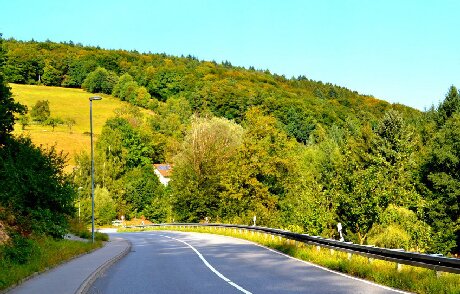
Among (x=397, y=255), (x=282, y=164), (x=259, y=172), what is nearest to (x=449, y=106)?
(x=282, y=164)

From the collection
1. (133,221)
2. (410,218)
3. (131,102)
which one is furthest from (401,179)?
(131,102)

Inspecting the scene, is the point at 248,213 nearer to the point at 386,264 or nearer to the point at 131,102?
the point at 386,264

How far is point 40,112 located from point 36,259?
120m

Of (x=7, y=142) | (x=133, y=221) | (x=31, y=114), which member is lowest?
(x=133, y=221)

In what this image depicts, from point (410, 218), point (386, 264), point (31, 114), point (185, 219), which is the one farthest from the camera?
point (31, 114)

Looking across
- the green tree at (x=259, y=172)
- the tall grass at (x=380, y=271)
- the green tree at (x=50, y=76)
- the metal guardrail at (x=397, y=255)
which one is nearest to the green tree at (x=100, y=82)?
the green tree at (x=50, y=76)

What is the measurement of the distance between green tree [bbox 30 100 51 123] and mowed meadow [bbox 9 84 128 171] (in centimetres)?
190

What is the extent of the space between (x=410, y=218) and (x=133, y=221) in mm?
66800

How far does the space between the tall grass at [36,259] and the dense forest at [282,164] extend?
10699 mm

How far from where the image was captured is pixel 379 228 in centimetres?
3659

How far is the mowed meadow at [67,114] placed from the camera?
381 ft

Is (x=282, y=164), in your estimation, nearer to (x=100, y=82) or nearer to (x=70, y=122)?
(x=70, y=122)

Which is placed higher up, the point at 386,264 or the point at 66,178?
the point at 66,178

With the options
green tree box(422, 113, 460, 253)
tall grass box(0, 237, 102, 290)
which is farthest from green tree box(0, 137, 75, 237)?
green tree box(422, 113, 460, 253)
